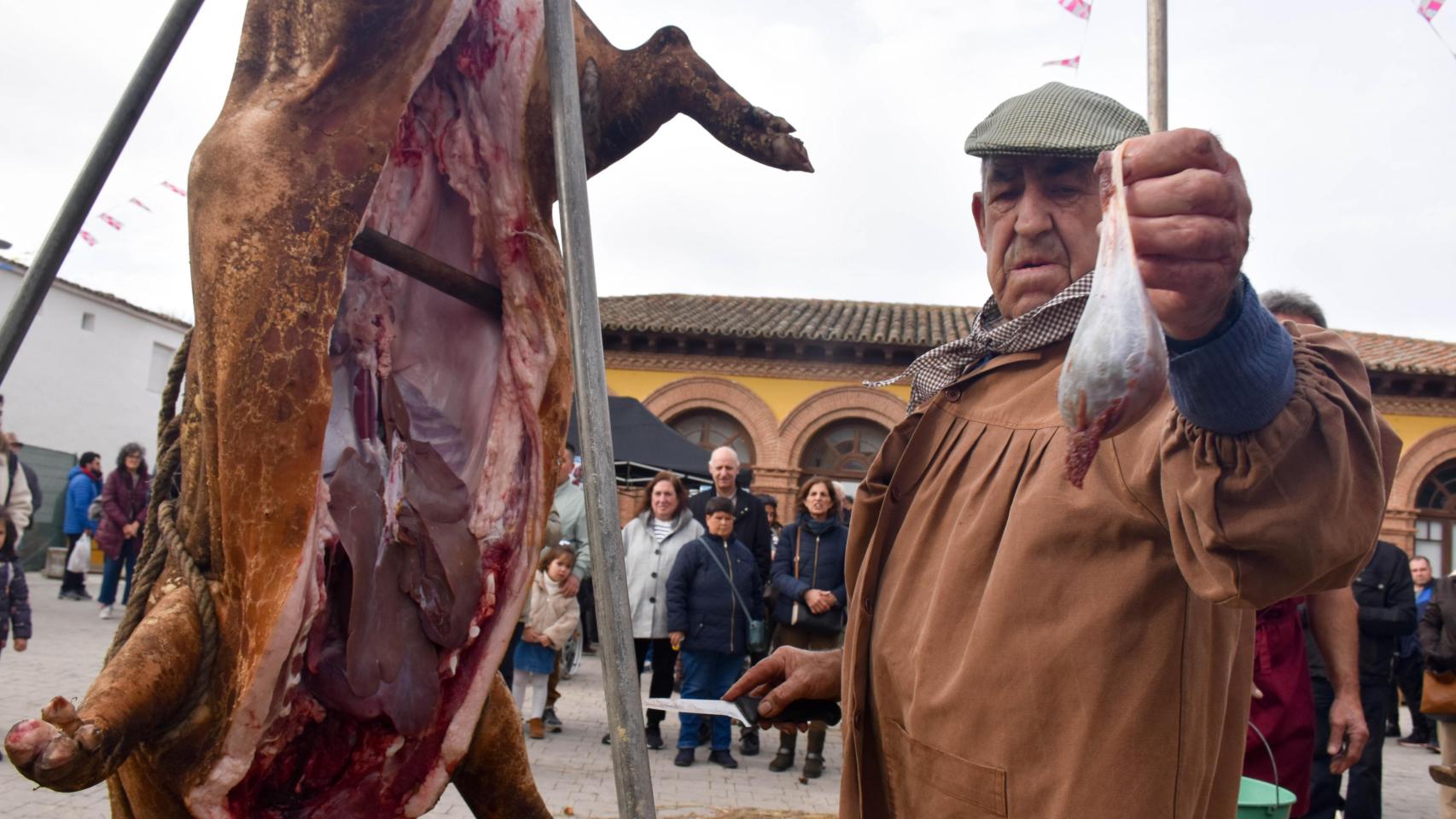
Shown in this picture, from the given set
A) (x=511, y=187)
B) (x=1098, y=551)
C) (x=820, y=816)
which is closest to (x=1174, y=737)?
(x=1098, y=551)

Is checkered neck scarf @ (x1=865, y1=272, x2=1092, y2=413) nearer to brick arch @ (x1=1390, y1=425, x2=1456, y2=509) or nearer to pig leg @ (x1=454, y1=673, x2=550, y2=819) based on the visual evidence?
pig leg @ (x1=454, y1=673, x2=550, y2=819)

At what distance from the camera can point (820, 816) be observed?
5.73 meters

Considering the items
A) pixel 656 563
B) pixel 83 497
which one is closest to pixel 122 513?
pixel 83 497

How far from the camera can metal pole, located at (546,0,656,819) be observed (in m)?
1.21

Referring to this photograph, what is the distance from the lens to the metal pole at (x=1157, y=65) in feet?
6.64

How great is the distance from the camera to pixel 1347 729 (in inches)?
178

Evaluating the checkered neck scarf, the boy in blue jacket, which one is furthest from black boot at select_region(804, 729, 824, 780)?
the boy in blue jacket

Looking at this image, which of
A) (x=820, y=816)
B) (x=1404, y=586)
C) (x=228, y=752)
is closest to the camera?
(x=228, y=752)

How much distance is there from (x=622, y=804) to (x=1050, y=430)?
3.37 ft

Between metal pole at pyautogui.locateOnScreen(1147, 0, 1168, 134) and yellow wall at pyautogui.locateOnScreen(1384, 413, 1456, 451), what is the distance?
68.9ft

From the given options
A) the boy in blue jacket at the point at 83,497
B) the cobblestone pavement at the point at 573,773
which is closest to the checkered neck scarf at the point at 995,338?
the cobblestone pavement at the point at 573,773

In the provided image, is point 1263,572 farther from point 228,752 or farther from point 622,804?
point 228,752

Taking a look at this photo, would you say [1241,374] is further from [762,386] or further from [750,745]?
[762,386]

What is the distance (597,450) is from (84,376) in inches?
1169
